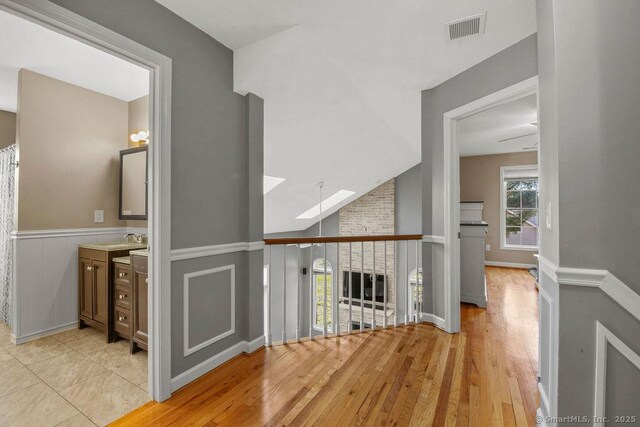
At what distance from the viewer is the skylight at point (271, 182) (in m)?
4.67

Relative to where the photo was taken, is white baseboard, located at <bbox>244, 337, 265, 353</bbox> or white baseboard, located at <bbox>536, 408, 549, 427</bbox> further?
white baseboard, located at <bbox>244, 337, 265, 353</bbox>

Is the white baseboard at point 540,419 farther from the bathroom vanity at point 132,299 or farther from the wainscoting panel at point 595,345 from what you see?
the bathroom vanity at point 132,299

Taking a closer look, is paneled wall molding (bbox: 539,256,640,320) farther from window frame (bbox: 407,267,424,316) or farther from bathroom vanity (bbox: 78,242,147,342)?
bathroom vanity (bbox: 78,242,147,342)

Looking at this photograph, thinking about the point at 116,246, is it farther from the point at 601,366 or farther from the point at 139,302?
the point at 601,366

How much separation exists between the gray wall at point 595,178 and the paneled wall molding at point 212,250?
6.58ft

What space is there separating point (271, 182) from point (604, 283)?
4.20 m

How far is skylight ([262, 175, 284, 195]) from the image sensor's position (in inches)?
184

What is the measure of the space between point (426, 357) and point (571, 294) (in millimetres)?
1355

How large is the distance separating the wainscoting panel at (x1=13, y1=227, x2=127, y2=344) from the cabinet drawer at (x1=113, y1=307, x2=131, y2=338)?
72 centimetres

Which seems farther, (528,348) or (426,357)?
(528,348)

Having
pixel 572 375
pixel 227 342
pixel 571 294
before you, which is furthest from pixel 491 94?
pixel 227 342

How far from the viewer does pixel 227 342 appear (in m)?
2.28

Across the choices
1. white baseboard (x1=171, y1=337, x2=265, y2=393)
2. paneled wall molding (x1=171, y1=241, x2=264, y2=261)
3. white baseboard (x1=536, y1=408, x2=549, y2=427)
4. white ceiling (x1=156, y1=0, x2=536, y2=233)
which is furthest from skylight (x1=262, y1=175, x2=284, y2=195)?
white baseboard (x1=536, y1=408, x2=549, y2=427)

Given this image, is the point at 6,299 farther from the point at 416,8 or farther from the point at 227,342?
the point at 416,8
